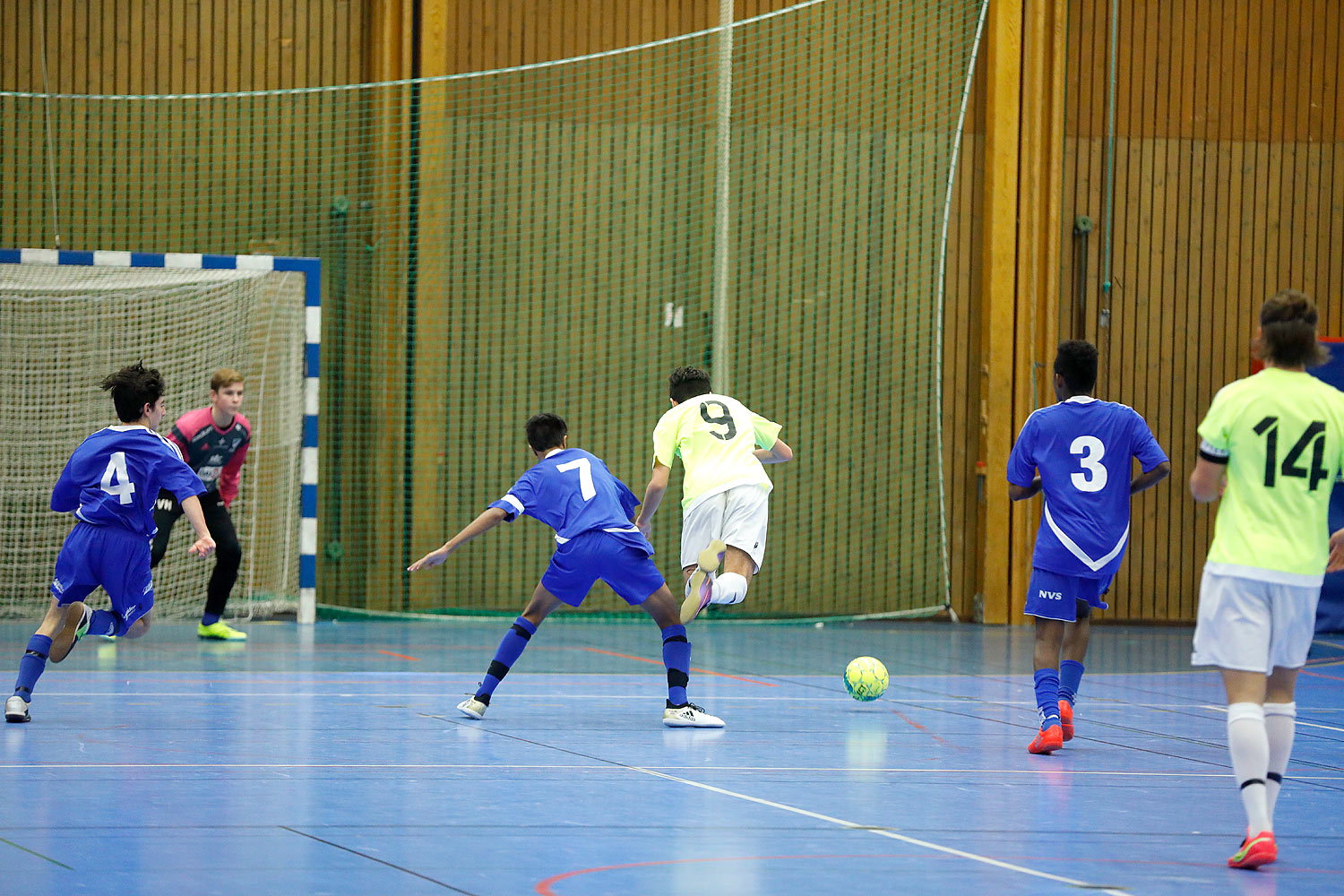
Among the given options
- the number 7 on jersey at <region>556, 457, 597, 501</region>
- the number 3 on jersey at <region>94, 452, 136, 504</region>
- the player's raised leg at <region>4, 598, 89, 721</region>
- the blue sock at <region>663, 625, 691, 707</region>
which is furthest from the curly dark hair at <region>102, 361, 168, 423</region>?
the blue sock at <region>663, 625, 691, 707</region>

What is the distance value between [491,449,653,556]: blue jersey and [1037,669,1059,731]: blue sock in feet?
6.24

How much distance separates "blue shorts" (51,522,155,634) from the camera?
7.41 m

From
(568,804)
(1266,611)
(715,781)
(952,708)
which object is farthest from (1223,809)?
(952,708)

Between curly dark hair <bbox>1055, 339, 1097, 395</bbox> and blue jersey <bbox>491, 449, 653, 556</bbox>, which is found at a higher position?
curly dark hair <bbox>1055, 339, 1097, 395</bbox>

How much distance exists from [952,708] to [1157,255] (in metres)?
7.94

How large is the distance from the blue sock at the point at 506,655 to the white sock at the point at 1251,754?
146 inches

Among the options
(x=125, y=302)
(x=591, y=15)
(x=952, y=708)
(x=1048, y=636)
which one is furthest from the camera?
(x=591, y=15)

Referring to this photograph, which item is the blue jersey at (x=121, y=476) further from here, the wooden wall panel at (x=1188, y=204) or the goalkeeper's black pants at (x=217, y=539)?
the wooden wall panel at (x=1188, y=204)

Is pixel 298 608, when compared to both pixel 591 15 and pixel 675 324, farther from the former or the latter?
pixel 591 15

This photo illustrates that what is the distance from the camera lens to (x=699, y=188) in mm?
14766

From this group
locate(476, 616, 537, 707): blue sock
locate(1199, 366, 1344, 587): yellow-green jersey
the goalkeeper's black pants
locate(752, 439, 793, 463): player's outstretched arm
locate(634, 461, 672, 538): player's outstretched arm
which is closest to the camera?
locate(1199, 366, 1344, 587): yellow-green jersey

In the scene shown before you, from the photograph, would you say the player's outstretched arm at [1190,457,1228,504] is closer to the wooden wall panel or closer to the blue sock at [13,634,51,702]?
the blue sock at [13,634,51,702]

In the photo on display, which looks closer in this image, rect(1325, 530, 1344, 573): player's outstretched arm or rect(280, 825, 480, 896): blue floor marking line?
rect(280, 825, 480, 896): blue floor marking line

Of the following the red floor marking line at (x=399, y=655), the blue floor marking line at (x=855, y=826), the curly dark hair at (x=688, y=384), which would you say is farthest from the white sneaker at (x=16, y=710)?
the red floor marking line at (x=399, y=655)
